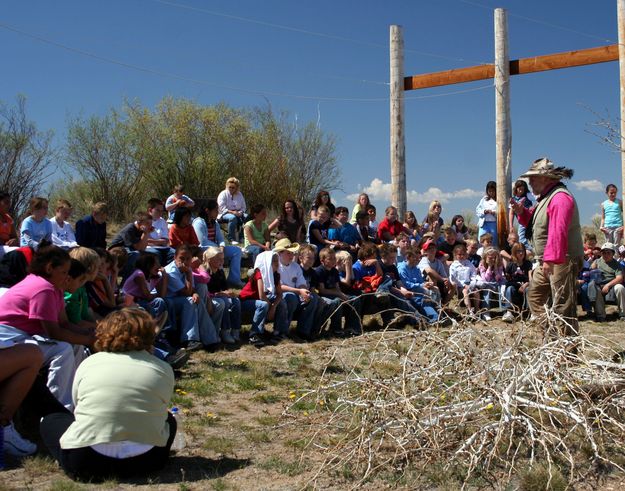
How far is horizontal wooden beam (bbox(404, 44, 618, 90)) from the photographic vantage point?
11.6 metres

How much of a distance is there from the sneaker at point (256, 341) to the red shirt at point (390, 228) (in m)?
4.64

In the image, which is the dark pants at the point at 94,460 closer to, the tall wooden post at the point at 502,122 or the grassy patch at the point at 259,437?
the grassy patch at the point at 259,437

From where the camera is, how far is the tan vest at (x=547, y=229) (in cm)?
638

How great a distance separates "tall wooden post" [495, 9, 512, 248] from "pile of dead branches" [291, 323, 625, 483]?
8.04 meters

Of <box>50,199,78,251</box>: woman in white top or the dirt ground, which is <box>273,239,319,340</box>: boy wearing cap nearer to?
the dirt ground

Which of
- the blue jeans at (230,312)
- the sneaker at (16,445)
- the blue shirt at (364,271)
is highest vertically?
the blue shirt at (364,271)

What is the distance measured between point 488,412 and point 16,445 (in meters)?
3.02

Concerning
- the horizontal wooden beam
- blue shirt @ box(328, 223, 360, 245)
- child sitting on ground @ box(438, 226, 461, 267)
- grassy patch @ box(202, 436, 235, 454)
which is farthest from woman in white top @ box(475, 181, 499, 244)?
grassy patch @ box(202, 436, 235, 454)

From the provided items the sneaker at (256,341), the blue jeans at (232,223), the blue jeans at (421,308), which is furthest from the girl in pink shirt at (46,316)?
the blue jeans at (232,223)

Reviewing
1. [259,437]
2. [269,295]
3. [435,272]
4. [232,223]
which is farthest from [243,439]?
[232,223]

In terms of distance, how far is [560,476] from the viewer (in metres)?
4.18

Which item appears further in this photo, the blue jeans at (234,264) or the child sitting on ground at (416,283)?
the blue jeans at (234,264)

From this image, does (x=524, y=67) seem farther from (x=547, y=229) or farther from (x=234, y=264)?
(x=547, y=229)

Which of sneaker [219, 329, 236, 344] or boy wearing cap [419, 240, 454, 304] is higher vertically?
boy wearing cap [419, 240, 454, 304]
